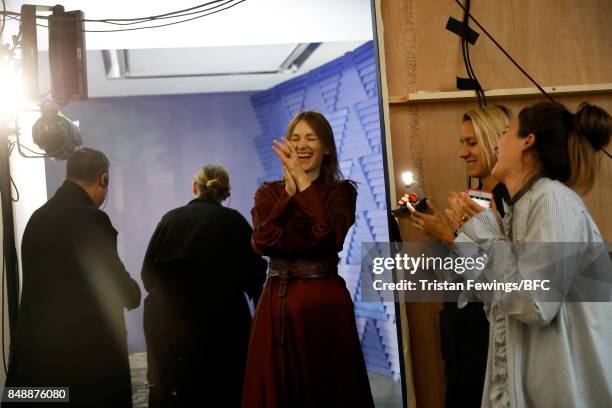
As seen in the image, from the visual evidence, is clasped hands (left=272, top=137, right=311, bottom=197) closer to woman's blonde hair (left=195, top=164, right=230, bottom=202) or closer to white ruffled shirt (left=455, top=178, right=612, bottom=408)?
woman's blonde hair (left=195, top=164, right=230, bottom=202)

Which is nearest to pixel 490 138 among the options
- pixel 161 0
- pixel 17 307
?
pixel 161 0

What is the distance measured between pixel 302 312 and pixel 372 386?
39.3 inches

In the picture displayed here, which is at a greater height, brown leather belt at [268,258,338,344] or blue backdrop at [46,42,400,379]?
blue backdrop at [46,42,400,379]

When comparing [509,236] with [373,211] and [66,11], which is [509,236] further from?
[66,11]

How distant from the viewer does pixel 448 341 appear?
7.43ft

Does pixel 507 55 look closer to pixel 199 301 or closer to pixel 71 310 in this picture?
pixel 199 301

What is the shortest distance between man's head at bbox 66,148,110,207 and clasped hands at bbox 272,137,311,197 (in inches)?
33.6

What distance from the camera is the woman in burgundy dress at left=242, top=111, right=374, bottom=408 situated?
86.9 inches

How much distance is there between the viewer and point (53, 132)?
8.26 feet

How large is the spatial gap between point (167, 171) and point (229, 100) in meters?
0.43

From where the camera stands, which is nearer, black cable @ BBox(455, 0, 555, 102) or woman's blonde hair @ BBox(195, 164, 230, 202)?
black cable @ BBox(455, 0, 555, 102)

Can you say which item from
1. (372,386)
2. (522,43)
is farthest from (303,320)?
(522,43)

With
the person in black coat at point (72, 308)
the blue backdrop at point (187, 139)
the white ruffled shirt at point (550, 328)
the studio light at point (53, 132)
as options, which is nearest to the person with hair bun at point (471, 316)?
the white ruffled shirt at point (550, 328)

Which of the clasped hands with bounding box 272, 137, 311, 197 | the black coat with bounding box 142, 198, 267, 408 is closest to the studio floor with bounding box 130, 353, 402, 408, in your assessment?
the black coat with bounding box 142, 198, 267, 408
